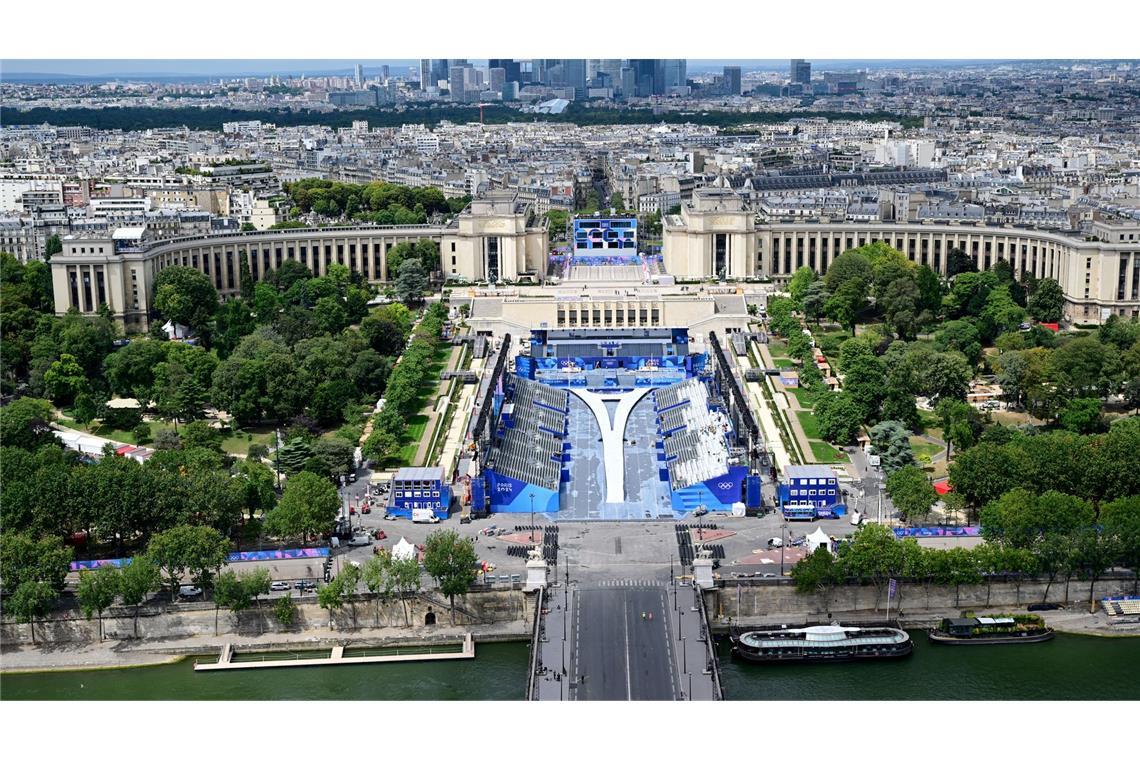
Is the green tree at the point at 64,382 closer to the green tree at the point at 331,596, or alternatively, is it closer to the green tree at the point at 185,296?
the green tree at the point at 185,296

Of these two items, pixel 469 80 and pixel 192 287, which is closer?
pixel 192 287

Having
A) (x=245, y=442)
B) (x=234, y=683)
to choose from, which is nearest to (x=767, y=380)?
(x=245, y=442)

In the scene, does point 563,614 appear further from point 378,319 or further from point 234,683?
point 378,319

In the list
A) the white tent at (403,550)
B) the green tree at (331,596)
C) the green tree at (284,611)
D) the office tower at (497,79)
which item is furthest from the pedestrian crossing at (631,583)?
the office tower at (497,79)

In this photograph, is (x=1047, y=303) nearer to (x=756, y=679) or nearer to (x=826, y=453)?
(x=826, y=453)

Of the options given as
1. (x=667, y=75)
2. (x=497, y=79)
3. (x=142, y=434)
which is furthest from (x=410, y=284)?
(x=667, y=75)

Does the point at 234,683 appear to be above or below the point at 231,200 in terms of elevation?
below
